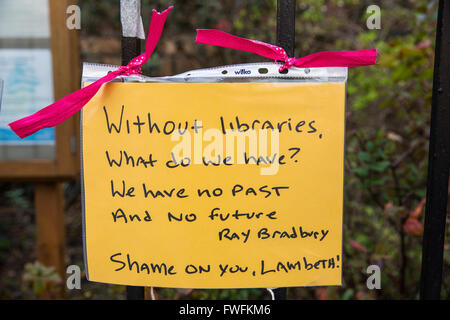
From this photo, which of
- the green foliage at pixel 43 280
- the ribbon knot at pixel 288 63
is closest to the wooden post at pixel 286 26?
the ribbon knot at pixel 288 63

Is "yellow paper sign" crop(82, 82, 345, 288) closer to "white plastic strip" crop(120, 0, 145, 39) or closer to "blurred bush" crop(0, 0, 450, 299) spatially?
"white plastic strip" crop(120, 0, 145, 39)

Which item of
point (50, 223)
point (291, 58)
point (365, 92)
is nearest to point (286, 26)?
point (291, 58)

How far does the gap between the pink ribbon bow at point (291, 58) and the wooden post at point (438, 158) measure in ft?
0.78

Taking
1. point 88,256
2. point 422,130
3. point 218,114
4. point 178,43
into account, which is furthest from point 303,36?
point 88,256

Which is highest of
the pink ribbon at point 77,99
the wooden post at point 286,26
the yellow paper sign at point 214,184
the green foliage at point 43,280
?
the wooden post at point 286,26

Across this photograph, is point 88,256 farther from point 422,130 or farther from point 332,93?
point 422,130

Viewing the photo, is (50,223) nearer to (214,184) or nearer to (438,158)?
(214,184)

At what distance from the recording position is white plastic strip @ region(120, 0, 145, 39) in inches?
44.1

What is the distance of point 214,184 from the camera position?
1150 millimetres

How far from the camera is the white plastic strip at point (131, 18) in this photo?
1121 mm

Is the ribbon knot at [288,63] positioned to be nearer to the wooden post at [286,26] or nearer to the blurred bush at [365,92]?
the wooden post at [286,26]

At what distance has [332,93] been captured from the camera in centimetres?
114
